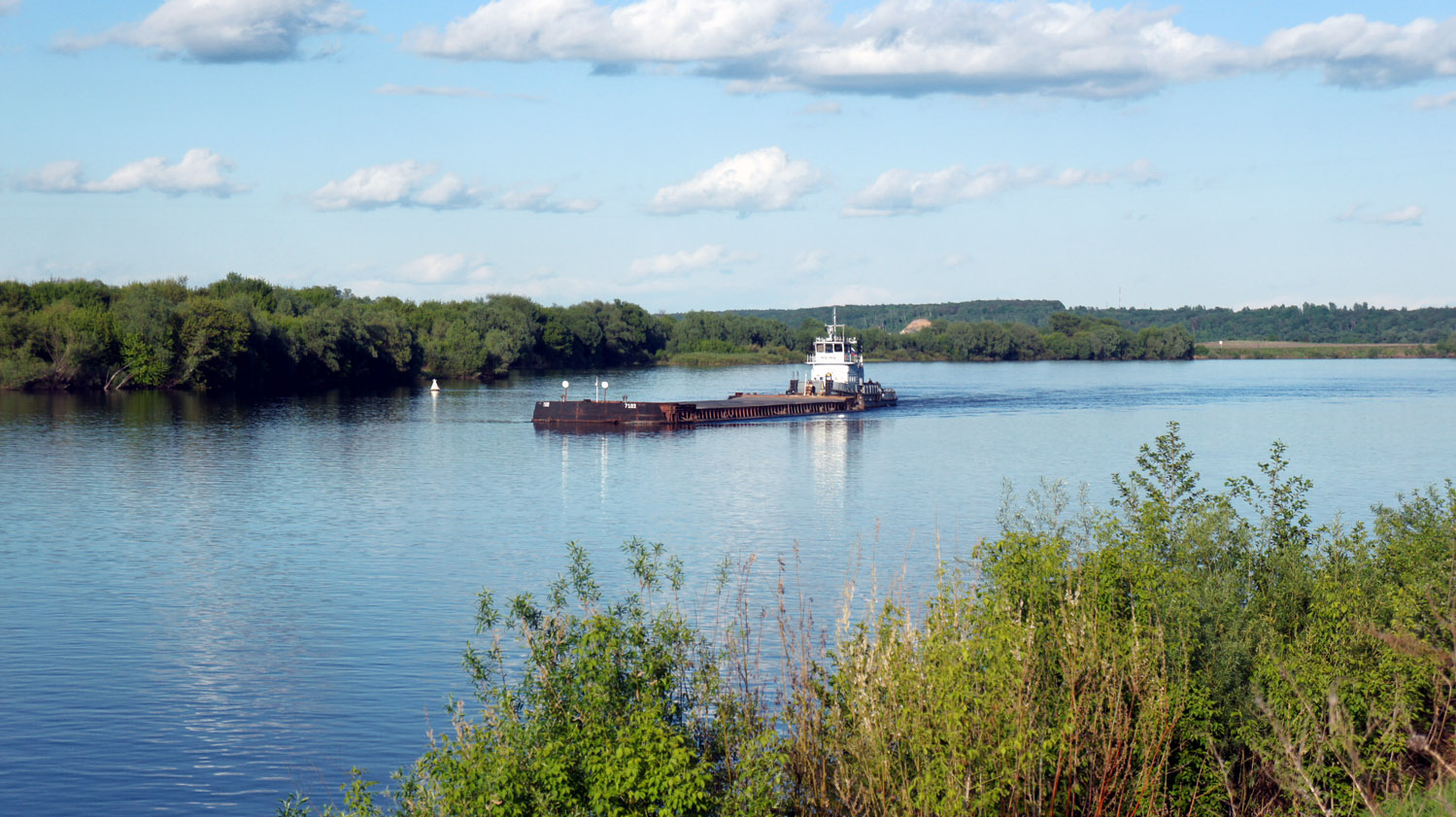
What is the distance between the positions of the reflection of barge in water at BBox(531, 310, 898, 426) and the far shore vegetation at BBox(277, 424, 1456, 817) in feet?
203

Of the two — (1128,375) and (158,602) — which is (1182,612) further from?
(1128,375)

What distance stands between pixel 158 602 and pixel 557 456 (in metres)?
33.5

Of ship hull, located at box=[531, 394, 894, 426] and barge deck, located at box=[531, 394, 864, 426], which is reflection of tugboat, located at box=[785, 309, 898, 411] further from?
barge deck, located at box=[531, 394, 864, 426]

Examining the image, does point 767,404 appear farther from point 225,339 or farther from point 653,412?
point 225,339

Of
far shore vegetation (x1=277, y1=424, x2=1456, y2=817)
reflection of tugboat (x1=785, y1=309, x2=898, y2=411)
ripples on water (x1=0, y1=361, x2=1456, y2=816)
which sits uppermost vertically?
reflection of tugboat (x1=785, y1=309, x2=898, y2=411)

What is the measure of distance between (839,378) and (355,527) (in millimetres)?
65194

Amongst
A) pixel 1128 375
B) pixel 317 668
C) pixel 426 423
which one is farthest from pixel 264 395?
pixel 1128 375

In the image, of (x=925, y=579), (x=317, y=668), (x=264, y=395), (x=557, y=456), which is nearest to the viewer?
(x=317, y=668)

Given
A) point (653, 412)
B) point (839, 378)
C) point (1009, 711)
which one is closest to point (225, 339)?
point (653, 412)

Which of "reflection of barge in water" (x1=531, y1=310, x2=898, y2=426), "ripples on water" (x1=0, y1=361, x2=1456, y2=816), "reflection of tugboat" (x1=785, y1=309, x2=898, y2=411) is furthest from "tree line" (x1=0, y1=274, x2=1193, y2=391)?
"reflection of tugboat" (x1=785, y1=309, x2=898, y2=411)

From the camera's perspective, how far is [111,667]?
22422 mm

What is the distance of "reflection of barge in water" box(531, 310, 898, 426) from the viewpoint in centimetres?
7875

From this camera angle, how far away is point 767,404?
88.8 metres

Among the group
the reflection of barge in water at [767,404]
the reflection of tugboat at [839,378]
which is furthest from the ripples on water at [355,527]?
the reflection of tugboat at [839,378]
